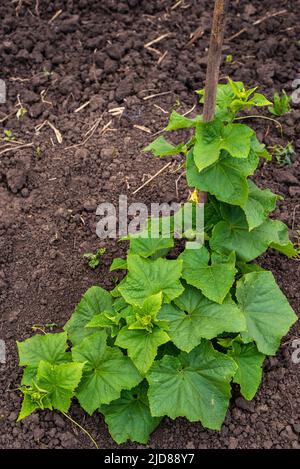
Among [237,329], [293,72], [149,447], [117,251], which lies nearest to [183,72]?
[293,72]

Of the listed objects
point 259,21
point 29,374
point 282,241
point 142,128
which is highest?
point 259,21

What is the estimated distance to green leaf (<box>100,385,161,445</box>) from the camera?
3881mm

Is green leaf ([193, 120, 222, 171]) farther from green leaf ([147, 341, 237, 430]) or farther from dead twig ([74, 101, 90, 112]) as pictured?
dead twig ([74, 101, 90, 112])

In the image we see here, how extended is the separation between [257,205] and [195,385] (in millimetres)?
1055

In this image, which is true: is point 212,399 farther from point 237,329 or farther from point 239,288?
point 239,288

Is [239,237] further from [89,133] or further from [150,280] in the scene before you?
[89,133]

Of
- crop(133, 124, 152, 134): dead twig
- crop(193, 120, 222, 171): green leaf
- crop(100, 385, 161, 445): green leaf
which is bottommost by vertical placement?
crop(100, 385, 161, 445): green leaf

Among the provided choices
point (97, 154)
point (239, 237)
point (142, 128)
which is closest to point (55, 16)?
point (142, 128)

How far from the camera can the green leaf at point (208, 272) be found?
3.85 metres

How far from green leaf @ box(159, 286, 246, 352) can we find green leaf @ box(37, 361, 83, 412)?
536mm

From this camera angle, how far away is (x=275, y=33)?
19.3 feet

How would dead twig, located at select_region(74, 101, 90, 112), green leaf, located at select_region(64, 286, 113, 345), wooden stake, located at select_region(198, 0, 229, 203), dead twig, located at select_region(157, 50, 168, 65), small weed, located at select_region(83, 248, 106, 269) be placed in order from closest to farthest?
wooden stake, located at select_region(198, 0, 229, 203) → green leaf, located at select_region(64, 286, 113, 345) → small weed, located at select_region(83, 248, 106, 269) → dead twig, located at select_region(74, 101, 90, 112) → dead twig, located at select_region(157, 50, 168, 65)

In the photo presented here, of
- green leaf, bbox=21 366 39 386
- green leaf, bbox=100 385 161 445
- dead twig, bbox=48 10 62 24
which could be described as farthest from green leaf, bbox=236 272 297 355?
dead twig, bbox=48 10 62 24

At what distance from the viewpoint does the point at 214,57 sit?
3.73 m
